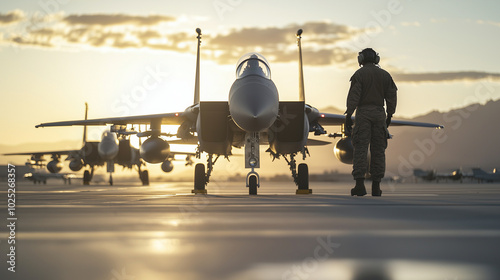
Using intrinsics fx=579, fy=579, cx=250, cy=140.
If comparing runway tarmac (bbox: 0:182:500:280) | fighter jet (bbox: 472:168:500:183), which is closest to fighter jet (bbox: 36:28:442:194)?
runway tarmac (bbox: 0:182:500:280)

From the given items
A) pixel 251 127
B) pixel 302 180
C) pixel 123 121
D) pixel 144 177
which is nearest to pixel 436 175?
pixel 144 177

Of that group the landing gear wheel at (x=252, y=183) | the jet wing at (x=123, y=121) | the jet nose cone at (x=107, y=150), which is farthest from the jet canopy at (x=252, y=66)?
the jet nose cone at (x=107, y=150)

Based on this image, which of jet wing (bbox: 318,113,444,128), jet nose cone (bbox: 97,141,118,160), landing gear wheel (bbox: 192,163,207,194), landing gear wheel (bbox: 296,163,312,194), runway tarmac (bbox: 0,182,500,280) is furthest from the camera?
jet nose cone (bbox: 97,141,118,160)

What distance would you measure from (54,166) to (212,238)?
4547 cm

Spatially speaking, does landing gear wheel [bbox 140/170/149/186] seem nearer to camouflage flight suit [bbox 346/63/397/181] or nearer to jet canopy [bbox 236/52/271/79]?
jet canopy [bbox 236/52/271/79]

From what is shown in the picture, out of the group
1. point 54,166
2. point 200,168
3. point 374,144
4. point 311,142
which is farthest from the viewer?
point 54,166

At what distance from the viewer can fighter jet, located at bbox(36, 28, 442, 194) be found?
11.0 metres

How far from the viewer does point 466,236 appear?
127 inches

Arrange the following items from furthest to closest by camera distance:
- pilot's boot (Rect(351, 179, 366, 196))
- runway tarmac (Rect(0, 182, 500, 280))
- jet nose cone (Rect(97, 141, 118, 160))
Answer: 1. jet nose cone (Rect(97, 141, 118, 160))
2. pilot's boot (Rect(351, 179, 366, 196))
3. runway tarmac (Rect(0, 182, 500, 280))

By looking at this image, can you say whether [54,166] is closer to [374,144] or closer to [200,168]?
[200,168]

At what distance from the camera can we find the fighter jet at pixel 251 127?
11008mm

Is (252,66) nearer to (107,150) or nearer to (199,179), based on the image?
(199,179)

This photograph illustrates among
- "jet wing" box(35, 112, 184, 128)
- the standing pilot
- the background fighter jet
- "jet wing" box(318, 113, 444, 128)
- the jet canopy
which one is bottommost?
the background fighter jet

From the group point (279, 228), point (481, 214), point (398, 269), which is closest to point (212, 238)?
point (279, 228)
